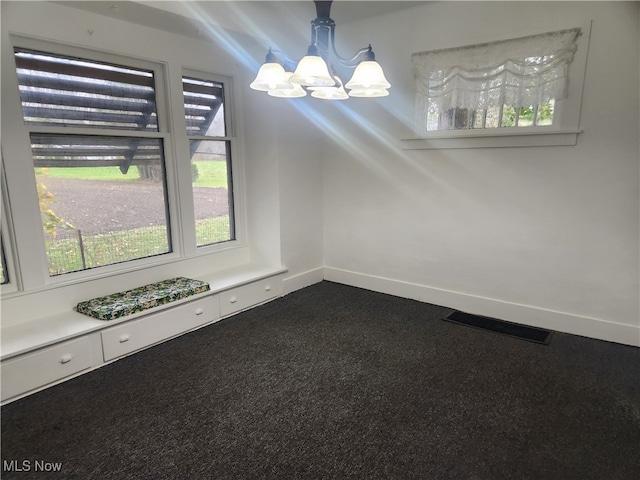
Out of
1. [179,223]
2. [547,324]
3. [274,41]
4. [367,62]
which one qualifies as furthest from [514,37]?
[179,223]

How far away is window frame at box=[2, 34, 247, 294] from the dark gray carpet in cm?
74

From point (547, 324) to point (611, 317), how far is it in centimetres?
42

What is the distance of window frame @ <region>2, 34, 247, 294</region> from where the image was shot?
7.91 ft

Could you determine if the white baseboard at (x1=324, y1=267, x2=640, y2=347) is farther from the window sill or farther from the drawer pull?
the drawer pull

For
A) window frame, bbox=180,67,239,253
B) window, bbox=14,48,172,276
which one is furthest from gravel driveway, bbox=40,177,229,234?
window frame, bbox=180,67,239,253

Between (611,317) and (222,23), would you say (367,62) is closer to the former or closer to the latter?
(222,23)

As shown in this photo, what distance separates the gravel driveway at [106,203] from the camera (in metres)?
2.69

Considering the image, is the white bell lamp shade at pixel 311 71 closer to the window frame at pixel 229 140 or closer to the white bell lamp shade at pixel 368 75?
the white bell lamp shade at pixel 368 75

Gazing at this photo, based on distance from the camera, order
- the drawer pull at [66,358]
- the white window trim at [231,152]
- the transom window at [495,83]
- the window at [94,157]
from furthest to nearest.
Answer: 1. the white window trim at [231,152]
2. the transom window at [495,83]
3. the window at [94,157]
4. the drawer pull at [66,358]

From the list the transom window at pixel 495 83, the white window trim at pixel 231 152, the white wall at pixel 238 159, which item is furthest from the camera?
A: the white window trim at pixel 231 152

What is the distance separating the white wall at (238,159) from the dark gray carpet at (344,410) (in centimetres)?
65

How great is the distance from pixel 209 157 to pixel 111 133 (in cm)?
89

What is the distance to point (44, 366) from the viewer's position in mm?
2262

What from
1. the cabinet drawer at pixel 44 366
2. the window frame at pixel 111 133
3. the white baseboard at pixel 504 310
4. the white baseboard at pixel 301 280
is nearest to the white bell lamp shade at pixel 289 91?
the window frame at pixel 111 133
